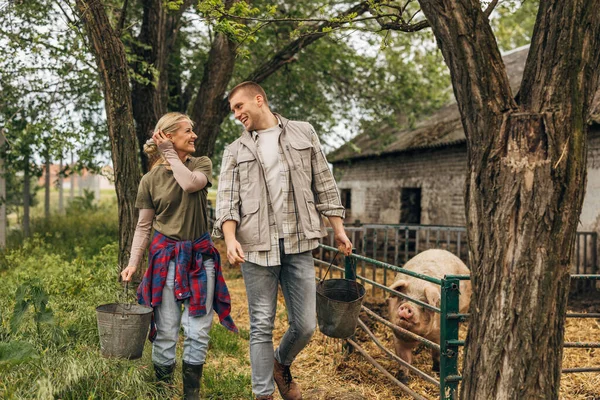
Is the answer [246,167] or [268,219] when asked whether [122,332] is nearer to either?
[268,219]

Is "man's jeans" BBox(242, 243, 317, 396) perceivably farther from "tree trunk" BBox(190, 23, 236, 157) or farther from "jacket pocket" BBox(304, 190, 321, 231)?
"tree trunk" BBox(190, 23, 236, 157)

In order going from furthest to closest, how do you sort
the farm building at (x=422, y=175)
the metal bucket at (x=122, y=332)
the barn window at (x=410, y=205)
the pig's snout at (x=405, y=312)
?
the barn window at (x=410, y=205), the farm building at (x=422, y=175), the pig's snout at (x=405, y=312), the metal bucket at (x=122, y=332)

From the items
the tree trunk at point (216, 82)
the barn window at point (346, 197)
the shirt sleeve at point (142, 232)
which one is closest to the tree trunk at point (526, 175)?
the shirt sleeve at point (142, 232)

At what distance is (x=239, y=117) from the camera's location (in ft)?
12.3

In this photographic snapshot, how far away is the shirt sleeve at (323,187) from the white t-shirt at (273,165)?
0.28 m

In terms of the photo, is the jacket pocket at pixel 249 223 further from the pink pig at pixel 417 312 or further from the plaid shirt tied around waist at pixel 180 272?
the pink pig at pixel 417 312

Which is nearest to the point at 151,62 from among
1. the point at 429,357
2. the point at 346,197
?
the point at 429,357

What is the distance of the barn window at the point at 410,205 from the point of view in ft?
50.9

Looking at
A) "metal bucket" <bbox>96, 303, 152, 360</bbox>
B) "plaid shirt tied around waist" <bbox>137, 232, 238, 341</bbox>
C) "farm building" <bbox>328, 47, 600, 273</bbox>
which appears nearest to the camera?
"metal bucket" <bbox>96, 303, 152, 360</bbox>

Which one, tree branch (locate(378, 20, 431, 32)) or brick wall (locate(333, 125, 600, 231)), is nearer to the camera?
tree branch (locate(378, 20, 431, 32))

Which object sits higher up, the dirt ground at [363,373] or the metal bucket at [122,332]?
the metal bucket at [122,332]

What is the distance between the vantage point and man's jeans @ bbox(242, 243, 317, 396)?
3654 mm

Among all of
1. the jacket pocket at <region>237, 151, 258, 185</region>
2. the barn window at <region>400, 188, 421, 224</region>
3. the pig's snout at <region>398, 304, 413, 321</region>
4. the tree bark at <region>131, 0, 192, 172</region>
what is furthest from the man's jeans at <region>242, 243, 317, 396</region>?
the barn window at <region>400, 188, 421, 224</region>

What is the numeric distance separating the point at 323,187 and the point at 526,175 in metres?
1.46
